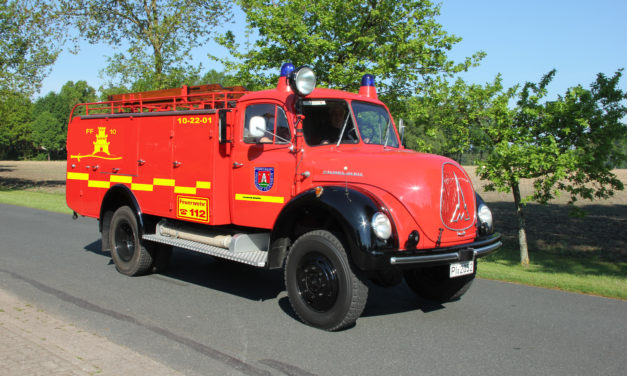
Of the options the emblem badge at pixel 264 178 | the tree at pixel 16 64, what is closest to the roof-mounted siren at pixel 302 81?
the emblem badge at pixel 264 178

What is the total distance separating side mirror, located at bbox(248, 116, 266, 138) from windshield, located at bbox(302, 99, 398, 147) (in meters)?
0.51

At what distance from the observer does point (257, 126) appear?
6.07 meters

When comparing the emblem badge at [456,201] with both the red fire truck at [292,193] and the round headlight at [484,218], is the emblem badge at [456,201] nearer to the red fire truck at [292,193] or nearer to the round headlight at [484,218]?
the red fire truck at [292,193]

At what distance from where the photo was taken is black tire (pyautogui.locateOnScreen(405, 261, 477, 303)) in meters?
6.50

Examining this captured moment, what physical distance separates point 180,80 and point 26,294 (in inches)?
541

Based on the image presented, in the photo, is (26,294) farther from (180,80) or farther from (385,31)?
(180,80)

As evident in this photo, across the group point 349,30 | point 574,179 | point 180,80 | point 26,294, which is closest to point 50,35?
point 180,80

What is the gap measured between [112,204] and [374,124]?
14.8 feet

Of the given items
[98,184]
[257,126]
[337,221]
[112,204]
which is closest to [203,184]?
[257,126]

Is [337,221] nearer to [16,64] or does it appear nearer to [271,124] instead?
[271,124]

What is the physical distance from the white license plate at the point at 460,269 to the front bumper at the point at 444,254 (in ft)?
0.35

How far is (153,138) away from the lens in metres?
7.84

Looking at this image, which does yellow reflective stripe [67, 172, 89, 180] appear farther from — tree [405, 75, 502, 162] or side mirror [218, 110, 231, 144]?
tree [405, 75, 502, 162]

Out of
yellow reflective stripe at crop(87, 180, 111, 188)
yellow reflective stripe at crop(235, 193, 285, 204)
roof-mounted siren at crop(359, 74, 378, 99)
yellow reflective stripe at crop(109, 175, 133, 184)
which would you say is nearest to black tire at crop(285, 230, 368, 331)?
yellow reflective stripe at crop(235, 193, 285, 204)
